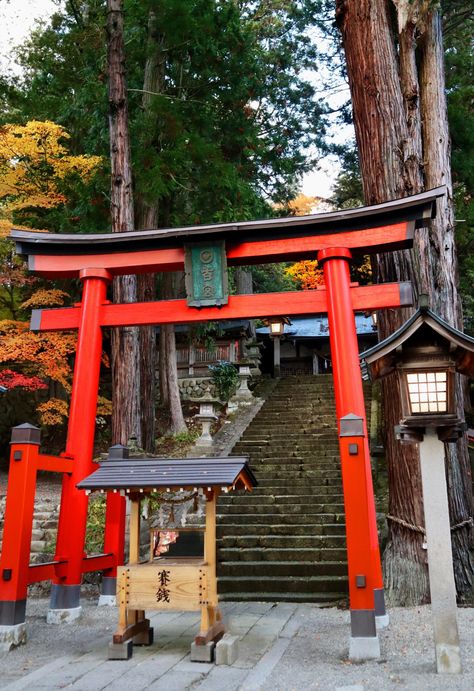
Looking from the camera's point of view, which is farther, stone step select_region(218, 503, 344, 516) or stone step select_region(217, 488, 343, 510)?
stone step select_region(217, 488, 343, 510)

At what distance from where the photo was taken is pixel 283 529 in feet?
30.5

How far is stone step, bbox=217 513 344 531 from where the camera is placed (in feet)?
30.9

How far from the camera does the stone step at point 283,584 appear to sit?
8.01 meters

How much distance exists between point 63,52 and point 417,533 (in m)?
13.5

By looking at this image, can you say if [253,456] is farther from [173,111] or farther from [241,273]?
[241,273]

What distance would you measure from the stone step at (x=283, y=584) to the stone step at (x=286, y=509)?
4.98ft

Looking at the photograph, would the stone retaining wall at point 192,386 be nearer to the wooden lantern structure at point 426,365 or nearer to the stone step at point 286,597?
the stone step at point 286,597

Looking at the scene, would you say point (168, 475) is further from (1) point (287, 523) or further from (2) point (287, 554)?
(1) point (287, 523)

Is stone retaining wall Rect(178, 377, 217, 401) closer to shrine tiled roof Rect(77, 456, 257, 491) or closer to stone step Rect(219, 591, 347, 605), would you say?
stone step Rect(219, 591, 347, 605)

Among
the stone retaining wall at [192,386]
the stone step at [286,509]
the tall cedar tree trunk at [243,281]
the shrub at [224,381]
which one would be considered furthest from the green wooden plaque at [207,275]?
the tall cedar tree trunk at [243,281]

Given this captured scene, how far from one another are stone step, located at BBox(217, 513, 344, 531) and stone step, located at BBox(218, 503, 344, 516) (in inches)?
3.5

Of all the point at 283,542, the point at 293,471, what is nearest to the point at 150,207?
the point at 293,471

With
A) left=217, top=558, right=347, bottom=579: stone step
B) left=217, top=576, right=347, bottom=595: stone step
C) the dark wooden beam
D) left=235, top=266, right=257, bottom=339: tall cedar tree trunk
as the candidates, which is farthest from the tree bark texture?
left=235, top=266, right=257, bottom=339: tall cedar tree trunk

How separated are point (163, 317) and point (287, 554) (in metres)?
4.16
